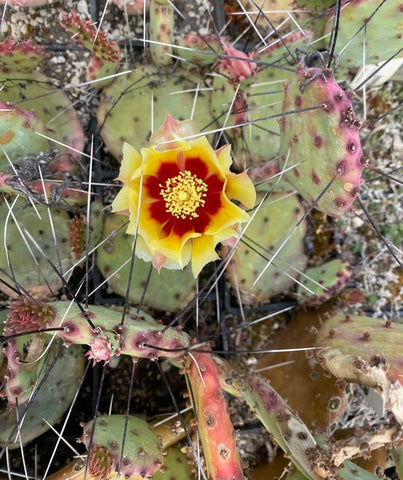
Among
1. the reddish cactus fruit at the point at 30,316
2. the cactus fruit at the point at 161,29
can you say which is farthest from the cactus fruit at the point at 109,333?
the cactus fruit at the point at 161,29

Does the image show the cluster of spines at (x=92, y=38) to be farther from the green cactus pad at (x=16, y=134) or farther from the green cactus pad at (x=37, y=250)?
the green cactus pad at (x=37, y=250)

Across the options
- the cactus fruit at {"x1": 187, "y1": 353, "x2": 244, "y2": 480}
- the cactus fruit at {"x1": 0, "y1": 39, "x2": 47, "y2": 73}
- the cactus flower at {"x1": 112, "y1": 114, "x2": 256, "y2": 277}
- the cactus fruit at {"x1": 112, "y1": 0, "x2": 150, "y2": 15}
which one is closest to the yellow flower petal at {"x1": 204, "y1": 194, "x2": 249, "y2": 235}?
the cactus flower at {"x1": 112, "y1": 114, "x2": 256, "y2": 277}

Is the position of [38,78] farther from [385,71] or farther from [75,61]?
[385,71]

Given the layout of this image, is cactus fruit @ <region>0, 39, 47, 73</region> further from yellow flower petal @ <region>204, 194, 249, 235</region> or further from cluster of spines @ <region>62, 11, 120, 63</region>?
yellow flower petal @ <region>204, 194, 249, 235</region>

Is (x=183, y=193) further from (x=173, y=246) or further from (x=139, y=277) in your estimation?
(x=139, y=277)

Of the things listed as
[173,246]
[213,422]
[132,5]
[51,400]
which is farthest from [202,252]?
[132,5]

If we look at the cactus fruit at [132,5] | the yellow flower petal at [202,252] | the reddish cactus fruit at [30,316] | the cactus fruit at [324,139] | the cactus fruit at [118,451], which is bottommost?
the cactus fruit at [118,451]

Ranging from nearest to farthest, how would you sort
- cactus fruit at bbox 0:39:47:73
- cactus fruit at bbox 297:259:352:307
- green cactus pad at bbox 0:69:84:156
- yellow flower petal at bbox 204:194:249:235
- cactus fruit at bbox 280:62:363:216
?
1. cactus fruit at bbox 280:62:363:216
2. yellow flower petal at bbox 204:194:249:235
3. cactus fruit at bbox 0:39:47:73
4. green cactus pad at bbox 0:69:84:156
5. cactus fruit at bbox 297:259:352:307
